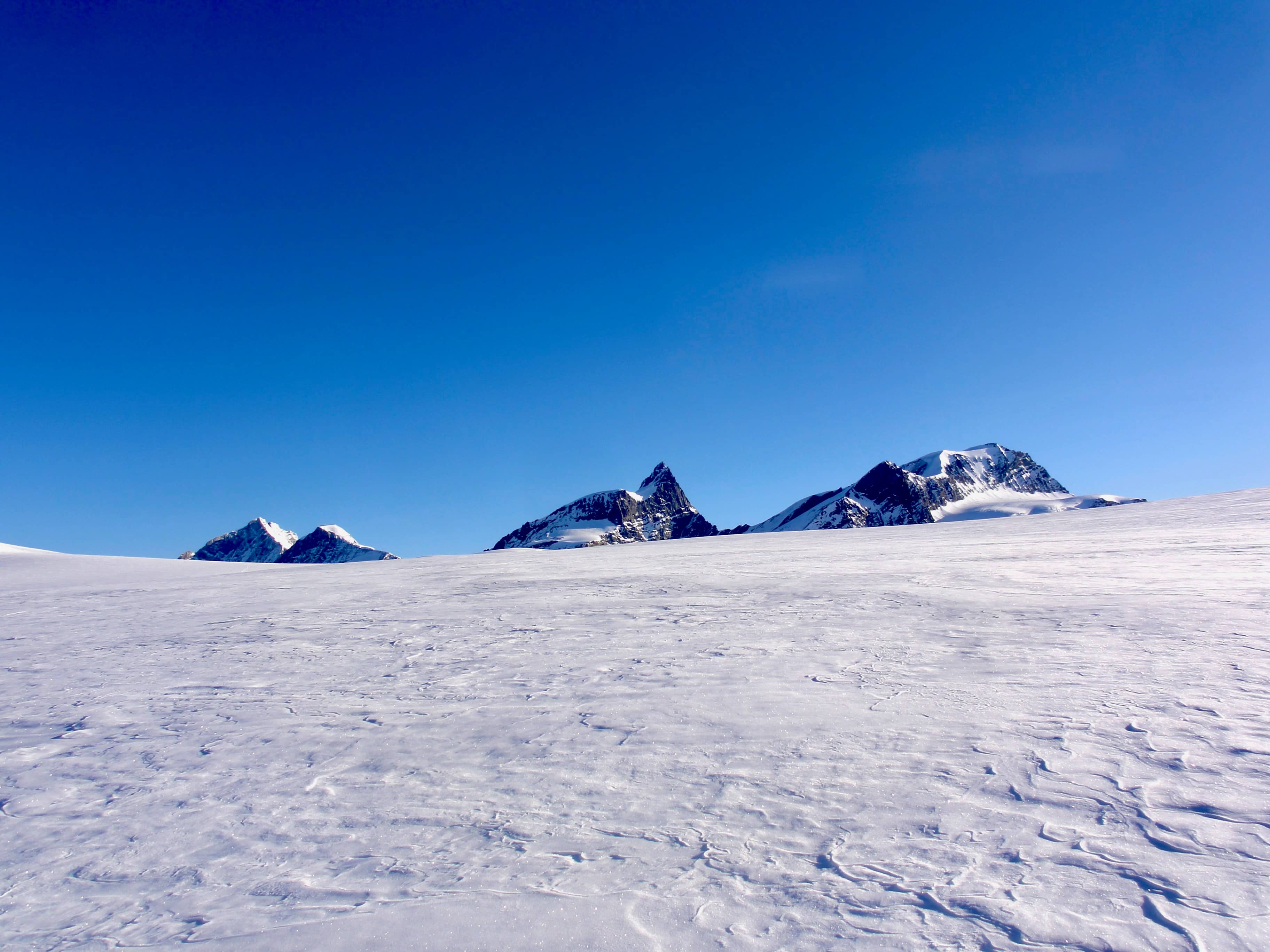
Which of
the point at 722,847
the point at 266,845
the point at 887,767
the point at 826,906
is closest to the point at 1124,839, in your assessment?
the point at 887,767

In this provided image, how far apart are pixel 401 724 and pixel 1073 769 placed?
477 cm

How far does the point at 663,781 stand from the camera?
13.3ft

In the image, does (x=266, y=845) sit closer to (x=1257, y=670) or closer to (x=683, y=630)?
(x=683, y=630)

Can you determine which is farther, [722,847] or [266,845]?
[266,845]

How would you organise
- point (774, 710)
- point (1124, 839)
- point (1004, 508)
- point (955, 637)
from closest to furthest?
point (1124, 839) → point (774, 710) → point (955, 637) → point (1004, 508)

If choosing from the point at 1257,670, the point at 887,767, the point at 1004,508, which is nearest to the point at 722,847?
the point at 887,767

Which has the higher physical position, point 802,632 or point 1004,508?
point 1004,508

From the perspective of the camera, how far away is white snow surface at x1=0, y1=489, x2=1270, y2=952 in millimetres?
2855

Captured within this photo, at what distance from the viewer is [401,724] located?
207 inches

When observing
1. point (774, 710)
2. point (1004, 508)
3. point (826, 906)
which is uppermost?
point (1004, 508)

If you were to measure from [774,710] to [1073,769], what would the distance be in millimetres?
1979

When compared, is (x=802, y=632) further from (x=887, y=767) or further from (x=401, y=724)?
(x=401, y=724)

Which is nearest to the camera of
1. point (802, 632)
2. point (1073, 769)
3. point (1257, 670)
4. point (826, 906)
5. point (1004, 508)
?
point (826, 906)

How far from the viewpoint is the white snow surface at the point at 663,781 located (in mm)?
2855
